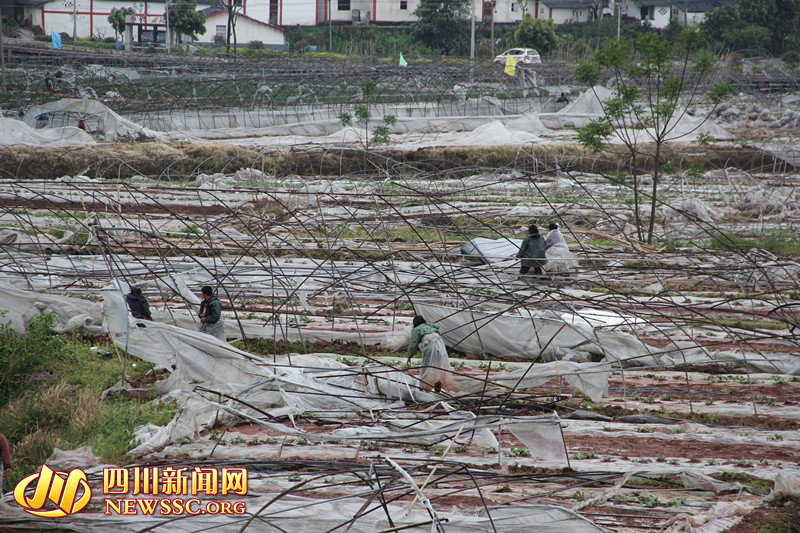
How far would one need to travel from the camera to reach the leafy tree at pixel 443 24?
183ft

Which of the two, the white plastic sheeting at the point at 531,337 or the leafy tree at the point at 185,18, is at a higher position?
the leafy tree at the point at 185,18

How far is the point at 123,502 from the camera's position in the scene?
6.07 meters

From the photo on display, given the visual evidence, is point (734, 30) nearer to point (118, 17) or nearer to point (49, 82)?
point (49, 82)

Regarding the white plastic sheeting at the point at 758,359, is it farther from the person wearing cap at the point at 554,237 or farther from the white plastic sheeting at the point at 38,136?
the white plastic sheeting at the point at 38,136

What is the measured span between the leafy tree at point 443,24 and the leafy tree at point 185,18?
17.7 metres

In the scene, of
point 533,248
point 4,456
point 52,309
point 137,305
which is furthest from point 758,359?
point 52,309

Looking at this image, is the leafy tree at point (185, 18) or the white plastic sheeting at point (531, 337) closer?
the white plastic sheeting at point (531, 337)

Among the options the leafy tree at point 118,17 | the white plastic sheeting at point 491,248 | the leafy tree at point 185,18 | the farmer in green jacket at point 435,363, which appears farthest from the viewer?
the leafy tree at point 185,18

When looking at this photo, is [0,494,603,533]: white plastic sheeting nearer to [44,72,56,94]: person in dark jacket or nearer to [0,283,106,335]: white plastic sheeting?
[0,283,106,335]: white plastic sheeting

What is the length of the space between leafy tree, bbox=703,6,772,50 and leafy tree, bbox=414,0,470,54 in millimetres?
18230

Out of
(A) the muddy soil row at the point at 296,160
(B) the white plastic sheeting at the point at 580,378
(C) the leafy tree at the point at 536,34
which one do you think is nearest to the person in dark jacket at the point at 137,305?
(B) the white plastic sheeting at the point at 580,378

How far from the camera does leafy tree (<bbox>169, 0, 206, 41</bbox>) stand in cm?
5541

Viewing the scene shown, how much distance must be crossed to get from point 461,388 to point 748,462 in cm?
328

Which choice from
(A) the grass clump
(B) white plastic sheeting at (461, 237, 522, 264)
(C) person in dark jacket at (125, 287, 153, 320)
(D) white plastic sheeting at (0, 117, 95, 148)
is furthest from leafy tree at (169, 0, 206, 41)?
(A) the grass clump
